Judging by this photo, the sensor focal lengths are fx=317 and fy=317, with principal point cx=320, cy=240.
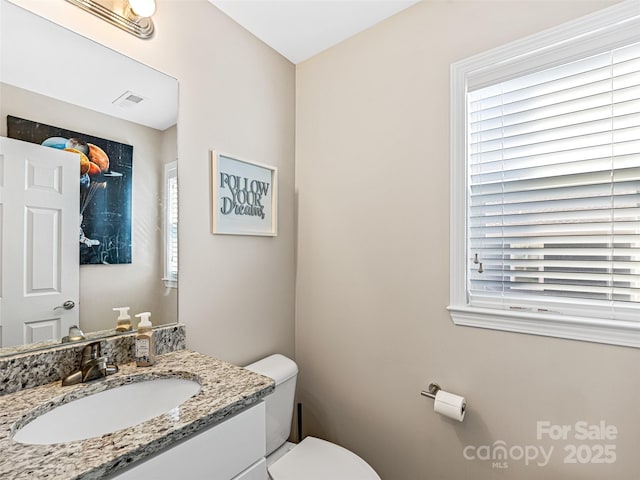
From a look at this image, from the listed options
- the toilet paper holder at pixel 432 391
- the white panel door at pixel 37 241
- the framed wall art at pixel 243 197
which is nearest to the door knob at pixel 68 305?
the white panel door at pixel 37 241

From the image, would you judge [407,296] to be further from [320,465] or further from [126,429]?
[126,429]

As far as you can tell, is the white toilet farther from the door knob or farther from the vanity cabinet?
the door knob

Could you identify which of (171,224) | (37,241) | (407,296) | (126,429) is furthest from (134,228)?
(407,296)

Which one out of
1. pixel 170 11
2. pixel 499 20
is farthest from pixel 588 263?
pixel 170 11

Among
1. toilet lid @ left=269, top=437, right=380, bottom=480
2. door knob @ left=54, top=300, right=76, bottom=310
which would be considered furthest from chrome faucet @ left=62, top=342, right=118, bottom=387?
toilet lid @ left=269, top=437, right=380, bottom=480

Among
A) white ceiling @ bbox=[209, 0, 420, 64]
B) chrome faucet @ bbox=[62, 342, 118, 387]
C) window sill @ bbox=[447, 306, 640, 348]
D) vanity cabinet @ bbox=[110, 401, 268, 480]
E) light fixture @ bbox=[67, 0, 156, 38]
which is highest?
white ceiling @ bbox=[209, 0, 420, 64]

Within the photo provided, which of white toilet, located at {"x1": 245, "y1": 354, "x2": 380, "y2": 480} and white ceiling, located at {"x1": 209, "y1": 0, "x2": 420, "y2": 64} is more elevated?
white ceiling, located at {"x1": 209, "y1": 0, "x2": 420, "y2": 64}

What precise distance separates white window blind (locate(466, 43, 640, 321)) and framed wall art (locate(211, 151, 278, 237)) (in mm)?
972

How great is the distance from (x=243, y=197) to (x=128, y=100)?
597 millimetres

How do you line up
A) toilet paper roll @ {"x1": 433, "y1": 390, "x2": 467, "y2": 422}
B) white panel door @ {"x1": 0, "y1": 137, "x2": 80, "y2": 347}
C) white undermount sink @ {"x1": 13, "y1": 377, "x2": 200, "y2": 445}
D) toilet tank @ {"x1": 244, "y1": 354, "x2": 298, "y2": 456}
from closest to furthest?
white undermount sink @ {"x1": 13, "y1": 377, "x2": 200, "y2": 445} → white panel door @ {"x1": 0, "y1": 137, "x2": 80, "y2": 347} → toilet paper roll @ {"x1": 433, "y1": 390, "x2": 467, "y2": 422} → toilet tank @ {"x1": 244, "y1": 354, "x2": 298, "y2": 456}

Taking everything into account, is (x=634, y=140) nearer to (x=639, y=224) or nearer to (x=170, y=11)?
(x=639, y=224)

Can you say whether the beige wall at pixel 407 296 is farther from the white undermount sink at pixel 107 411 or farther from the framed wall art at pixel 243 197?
the white undermount sink at pixel 107 411

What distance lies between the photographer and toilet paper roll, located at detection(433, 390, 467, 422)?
1229mm

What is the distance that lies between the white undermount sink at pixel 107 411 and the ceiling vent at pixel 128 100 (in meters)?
0.98
